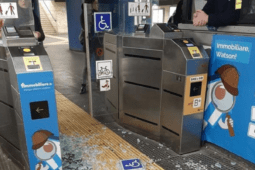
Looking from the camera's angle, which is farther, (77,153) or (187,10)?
(187,10)

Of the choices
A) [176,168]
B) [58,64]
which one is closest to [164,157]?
[176,168]

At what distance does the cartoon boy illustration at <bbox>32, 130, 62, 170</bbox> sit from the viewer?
1.87 metres

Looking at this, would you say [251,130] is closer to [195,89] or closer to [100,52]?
[195,89]

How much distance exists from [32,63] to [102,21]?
1.59 metres

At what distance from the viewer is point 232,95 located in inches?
93.1

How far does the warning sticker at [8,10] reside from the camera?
2.26 m

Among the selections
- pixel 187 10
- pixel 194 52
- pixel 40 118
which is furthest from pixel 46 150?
pixel 187 10

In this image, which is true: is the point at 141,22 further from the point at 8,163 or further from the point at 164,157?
the point at 8,163

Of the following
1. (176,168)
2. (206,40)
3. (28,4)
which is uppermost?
(28,4)

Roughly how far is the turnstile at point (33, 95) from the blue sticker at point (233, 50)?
5.38 ft

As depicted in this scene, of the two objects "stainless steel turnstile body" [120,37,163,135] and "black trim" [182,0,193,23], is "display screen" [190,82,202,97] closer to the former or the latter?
"stainless steel turnstile body" [120,37,163,135]

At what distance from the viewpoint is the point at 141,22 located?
372 centimetres

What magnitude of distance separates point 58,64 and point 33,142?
6.16 m

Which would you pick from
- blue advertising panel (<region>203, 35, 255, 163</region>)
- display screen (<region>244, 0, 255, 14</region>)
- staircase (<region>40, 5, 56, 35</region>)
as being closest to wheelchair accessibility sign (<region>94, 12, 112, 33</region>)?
blue advertising panel (<region>203, 35, 255, 163</region>)
